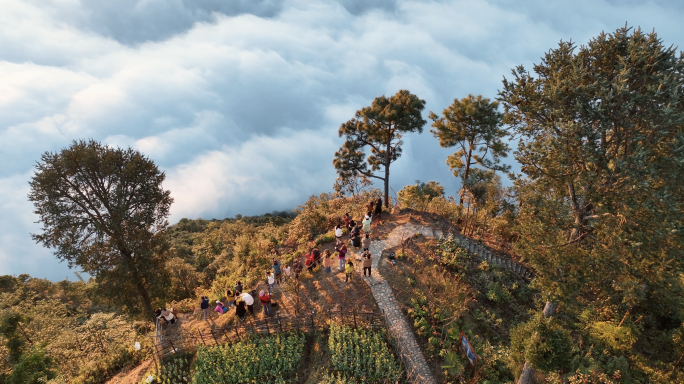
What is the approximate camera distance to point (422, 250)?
18016mm

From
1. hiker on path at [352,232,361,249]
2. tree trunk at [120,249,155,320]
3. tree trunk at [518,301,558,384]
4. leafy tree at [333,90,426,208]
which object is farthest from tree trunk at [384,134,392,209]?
tree trunk at [120,249,155,320]

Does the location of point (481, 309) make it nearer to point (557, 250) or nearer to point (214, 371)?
point (557, 250)

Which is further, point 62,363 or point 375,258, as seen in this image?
point 375,258

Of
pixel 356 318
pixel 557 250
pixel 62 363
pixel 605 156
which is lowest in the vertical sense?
pixel 62 363

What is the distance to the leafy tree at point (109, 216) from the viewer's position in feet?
51.5

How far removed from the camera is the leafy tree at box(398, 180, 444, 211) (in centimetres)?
2513

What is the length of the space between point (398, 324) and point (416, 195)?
14034 mm

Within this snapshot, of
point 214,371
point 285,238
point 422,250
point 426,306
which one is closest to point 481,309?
point 426,306

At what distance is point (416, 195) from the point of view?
25.4m

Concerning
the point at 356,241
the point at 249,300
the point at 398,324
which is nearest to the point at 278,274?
the point at 249,300

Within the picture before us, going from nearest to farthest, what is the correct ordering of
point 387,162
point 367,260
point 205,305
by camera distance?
point 367,260 → point 205,305 → point 387,162

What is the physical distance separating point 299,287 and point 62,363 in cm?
1339

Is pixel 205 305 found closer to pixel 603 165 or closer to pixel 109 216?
pixel 109 216

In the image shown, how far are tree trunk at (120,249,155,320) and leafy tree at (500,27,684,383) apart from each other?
1953cm
